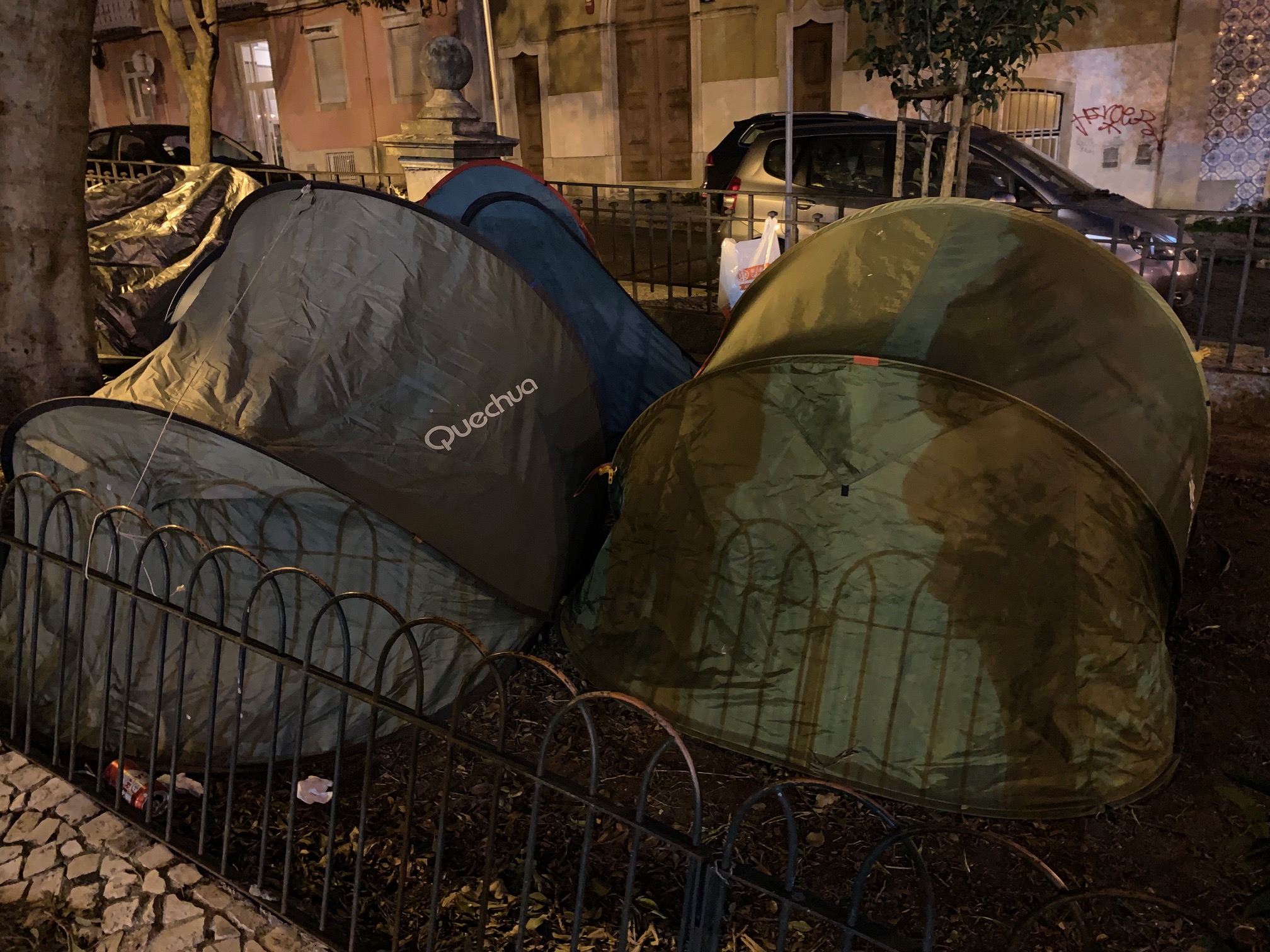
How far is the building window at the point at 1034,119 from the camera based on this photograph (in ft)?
39.7

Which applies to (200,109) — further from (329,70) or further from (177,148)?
(329,70)

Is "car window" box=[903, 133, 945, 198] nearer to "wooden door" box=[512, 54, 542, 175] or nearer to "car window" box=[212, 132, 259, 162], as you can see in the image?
"car window" box=[212, 132, 259, 162]

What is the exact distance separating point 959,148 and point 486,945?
6045 mm

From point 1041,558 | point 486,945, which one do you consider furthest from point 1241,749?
point 486,945

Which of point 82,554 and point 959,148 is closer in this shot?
point 82,554

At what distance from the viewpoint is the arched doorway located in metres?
15.1

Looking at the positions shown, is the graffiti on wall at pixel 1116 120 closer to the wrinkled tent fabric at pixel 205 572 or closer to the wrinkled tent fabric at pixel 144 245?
the wrinkled tent fabric at pixel 144 245

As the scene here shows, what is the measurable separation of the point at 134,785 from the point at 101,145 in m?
12.5

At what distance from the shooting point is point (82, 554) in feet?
10.2

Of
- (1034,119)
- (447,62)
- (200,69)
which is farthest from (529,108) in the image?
(447,62)

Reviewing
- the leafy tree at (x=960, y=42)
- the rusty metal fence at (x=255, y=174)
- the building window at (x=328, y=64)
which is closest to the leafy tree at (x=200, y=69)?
the rusty metal fence at (x=255, y=174)

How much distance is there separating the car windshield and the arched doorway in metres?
8.13

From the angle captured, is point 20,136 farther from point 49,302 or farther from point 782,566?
point 782,566

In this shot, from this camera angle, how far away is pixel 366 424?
3236mm
